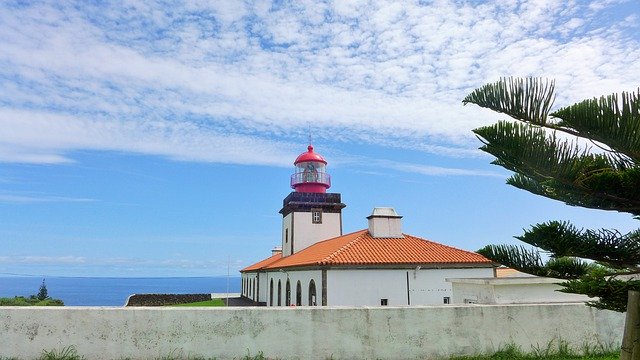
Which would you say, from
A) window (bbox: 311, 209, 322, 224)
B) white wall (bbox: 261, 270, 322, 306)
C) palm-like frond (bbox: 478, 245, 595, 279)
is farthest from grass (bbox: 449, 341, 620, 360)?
window (bbox: 311, 209, 322, 224)

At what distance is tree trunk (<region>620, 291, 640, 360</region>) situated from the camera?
339cm

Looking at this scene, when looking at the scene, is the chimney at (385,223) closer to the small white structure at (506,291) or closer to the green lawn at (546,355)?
the small white structure at (506,291)

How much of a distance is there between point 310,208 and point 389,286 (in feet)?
30.6

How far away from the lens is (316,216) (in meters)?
25.4

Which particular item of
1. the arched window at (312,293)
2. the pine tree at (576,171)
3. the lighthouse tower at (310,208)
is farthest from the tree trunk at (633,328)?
the lighthouse tower at (310,208)

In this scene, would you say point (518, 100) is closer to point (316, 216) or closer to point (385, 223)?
point (385, 223)

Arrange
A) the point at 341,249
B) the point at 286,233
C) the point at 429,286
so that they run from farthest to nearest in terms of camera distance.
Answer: the point at 286,233, the point at 341,249, the point at 429,286

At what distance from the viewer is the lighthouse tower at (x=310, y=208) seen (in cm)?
2508

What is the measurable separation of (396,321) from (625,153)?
15.3ft

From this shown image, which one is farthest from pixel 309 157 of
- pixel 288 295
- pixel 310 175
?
pixel 288 295

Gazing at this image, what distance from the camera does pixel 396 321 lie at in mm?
7066

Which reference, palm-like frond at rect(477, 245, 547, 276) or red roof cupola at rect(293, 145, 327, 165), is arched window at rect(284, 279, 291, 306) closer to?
red roof cupola at rect(293, 145, 327, 165)

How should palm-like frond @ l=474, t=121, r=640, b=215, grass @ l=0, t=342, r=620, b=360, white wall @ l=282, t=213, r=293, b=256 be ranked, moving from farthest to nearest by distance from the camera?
1. white wall @ l=282, t=213, r=293, b=256
2. grass @ l=0, t=342, r=620, b=360
3. palm-like frond @ l=474, t=121, r=640, b=215

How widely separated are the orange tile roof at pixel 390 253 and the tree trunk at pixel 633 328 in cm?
1275
